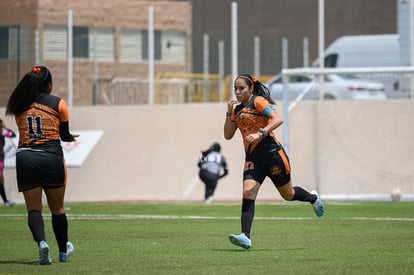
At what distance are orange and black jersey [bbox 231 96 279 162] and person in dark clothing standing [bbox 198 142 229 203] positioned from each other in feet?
46.9

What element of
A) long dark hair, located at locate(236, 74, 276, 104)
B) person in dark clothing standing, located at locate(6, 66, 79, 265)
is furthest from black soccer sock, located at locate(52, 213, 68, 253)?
long dark hair, located at locate(236, 74, 276, 104)

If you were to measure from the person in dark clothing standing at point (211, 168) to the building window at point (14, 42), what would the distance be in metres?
7.42

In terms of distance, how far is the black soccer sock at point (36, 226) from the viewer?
38.9ft

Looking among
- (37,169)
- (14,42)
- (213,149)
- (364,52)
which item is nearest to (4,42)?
(14,42)

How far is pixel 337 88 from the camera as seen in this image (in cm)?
3158

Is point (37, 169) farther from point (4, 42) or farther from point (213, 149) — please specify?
point (4, 42)

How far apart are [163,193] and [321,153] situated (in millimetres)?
4375

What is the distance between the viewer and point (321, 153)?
29703mm

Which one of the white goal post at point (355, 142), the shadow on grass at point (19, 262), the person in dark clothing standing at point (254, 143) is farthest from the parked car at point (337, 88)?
the shadow on grass at point (19, 262)

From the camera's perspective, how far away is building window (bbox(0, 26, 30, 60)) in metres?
33.2

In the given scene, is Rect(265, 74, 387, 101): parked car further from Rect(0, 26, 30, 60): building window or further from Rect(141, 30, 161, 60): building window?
Rect(0, 26, 30, 60): building window

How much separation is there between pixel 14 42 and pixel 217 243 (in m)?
20.3

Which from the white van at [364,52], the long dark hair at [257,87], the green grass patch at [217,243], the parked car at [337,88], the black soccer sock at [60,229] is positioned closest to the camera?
the green grass patch at [217,243]

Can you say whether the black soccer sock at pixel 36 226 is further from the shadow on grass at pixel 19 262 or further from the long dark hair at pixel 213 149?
the long dark hair at pixel 213 149
